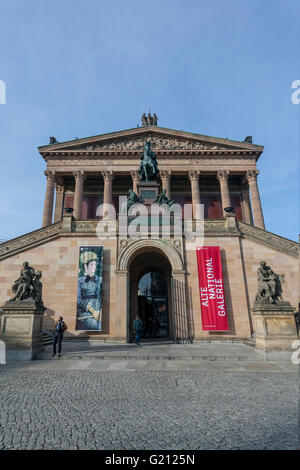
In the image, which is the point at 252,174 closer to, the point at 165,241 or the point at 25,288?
the point at 165,241

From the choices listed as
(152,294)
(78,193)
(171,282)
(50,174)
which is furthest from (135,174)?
(171,282)

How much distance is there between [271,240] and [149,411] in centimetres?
1550

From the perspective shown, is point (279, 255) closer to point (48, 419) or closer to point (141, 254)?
point (141, 254)

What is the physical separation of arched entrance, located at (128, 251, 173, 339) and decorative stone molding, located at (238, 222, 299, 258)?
5.86 meters

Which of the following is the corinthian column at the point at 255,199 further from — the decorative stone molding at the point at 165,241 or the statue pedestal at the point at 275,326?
the statue pedestal at the point at 275,326

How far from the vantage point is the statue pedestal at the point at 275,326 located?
991 centimetres

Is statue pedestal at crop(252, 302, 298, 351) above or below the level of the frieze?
below

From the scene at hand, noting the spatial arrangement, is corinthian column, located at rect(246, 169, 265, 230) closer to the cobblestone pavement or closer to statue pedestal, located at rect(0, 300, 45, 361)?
the cobblestone pavement

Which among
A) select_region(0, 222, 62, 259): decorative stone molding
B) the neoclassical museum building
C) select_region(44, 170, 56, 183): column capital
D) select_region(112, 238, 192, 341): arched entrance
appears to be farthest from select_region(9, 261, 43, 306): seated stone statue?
select_region(44, 170, 56, 183): column capital

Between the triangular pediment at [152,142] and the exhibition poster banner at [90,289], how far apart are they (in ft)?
74.7

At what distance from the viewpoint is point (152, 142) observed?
35.7 metres

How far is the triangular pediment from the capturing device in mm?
34875
